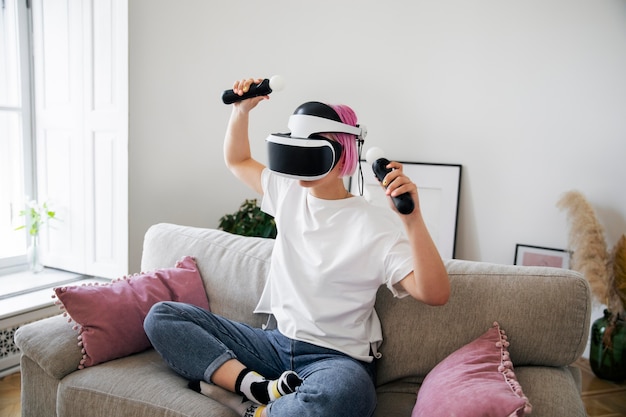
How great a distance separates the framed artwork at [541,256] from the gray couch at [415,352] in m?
1.18

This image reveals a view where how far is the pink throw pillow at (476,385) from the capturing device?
1179 millimetres

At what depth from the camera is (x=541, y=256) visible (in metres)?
2.76

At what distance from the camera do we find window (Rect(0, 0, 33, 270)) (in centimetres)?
325

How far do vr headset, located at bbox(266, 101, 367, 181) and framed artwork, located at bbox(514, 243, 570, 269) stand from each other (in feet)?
5.29

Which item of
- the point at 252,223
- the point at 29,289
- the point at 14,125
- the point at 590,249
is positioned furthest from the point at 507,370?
the point at 14,125

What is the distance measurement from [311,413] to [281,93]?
7.55 feet

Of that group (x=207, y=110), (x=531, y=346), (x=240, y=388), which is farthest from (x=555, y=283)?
(x=207, y=110)

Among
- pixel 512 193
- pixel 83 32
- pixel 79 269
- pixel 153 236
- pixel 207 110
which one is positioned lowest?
pixel 79 269

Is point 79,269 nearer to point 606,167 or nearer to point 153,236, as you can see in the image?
point 153,236

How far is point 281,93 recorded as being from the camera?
326 centimetres

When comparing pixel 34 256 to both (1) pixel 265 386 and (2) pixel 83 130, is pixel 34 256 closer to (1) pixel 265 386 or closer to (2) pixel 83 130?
(2) pixel 83 130

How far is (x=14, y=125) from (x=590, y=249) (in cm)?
332

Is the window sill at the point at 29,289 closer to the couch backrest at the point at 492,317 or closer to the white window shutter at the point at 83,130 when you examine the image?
the white window shutter at the point at 83,130

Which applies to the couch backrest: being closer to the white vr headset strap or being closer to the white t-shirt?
the white t-shirt
